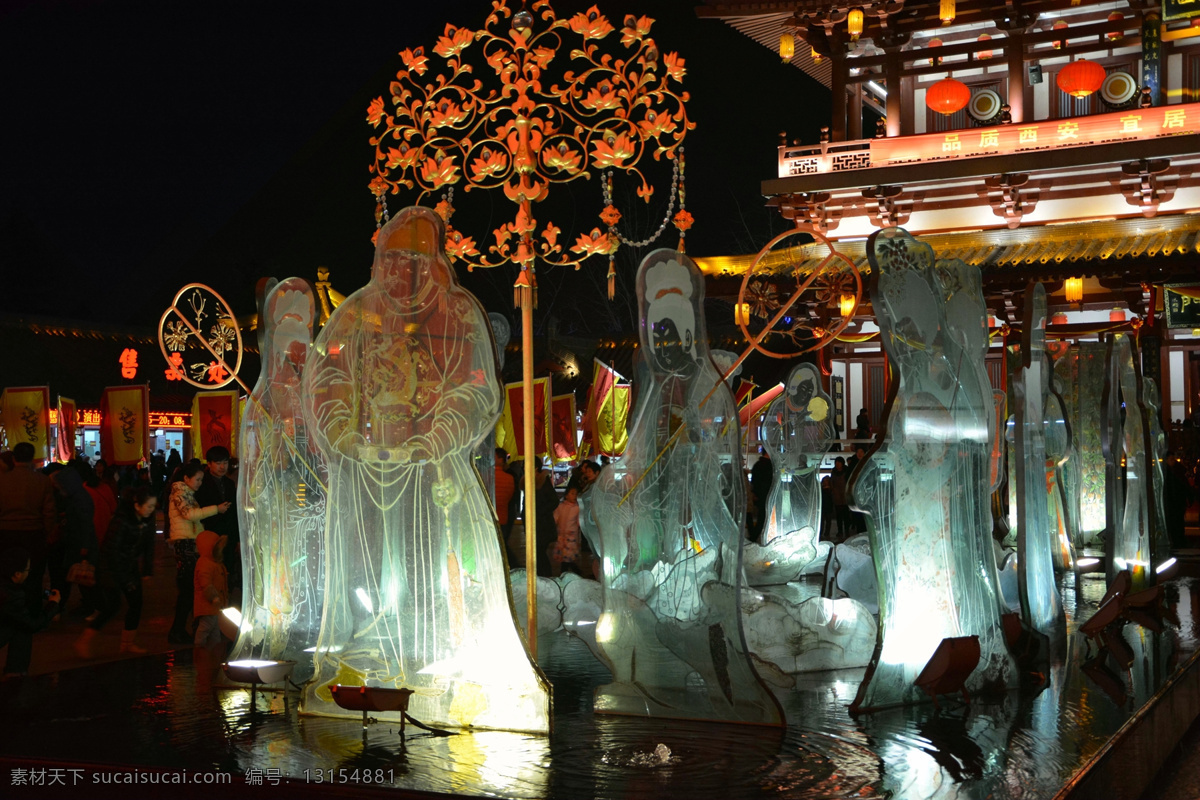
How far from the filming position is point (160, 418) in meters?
23.9

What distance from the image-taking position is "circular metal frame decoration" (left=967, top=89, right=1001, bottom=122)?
19922mm

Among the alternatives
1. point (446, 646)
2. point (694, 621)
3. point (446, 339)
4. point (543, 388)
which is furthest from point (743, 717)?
point (543, 388)

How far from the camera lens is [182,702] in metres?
6.39

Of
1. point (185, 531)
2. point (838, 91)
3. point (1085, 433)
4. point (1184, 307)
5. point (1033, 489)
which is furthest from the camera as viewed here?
point (838, 91)

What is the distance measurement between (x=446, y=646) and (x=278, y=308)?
8.61 feet

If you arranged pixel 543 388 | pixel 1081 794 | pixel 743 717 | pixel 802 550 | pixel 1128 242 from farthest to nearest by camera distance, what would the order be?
1. pixel 1128 242
2. pixel 543 388
3. pixel 802 550
4. pixel 743 717
5. pixel 1081 794

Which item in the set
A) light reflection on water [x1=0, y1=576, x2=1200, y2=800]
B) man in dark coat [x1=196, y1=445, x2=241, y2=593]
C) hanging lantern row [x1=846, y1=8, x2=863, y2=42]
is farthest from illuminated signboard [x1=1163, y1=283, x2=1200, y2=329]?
man in dark coat [x1=196, y1=445, x2=241, y2=593]

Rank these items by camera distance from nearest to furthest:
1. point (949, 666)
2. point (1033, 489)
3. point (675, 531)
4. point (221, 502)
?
point (949, 666) < point (675, 531) < point (1033, 489) < point (221, 502)

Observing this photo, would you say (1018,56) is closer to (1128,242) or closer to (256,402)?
(1128,242)

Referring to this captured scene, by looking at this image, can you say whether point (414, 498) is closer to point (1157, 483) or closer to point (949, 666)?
point (949, 666)

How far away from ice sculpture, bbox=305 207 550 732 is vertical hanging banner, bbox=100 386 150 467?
434 inches

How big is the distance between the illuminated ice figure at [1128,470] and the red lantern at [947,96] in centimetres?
1030

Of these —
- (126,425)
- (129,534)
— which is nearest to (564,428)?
(126,425)

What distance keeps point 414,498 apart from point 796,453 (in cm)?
667
